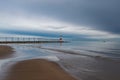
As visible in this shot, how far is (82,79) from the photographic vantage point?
7918 millimetres

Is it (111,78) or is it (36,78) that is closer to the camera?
(36,78)

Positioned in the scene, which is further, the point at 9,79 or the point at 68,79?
the point at 68,79

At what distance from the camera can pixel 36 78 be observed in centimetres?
733

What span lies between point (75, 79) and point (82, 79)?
461 mm

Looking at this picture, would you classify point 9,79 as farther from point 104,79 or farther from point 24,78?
point 104,79

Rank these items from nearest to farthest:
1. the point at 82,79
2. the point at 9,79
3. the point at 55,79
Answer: the point at 9,79 → the point at 55,79 → the point at 82,79

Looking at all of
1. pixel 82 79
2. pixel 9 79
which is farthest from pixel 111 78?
pixel 9 79

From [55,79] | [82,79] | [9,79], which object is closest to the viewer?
[9,79]

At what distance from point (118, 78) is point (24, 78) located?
18.9ft

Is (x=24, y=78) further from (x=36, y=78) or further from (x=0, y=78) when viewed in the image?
(x=0, y=78)

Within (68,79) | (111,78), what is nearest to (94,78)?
(111,78)

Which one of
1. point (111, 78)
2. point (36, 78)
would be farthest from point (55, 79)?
point (111, 78)

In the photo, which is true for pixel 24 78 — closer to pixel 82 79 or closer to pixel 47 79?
pixel 47 79

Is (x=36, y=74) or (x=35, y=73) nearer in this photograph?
(x=36, y=74)
